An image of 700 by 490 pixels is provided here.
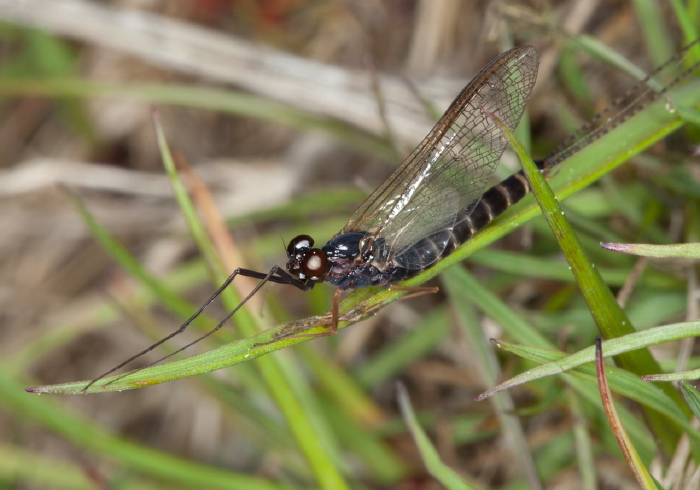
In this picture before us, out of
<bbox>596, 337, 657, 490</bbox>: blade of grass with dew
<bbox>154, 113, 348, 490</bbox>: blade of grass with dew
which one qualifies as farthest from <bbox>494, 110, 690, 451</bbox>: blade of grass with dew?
<bbox>154, 113, 348, 490</bbox>: blade of grass with dew

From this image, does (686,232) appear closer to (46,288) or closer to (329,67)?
(329,67)

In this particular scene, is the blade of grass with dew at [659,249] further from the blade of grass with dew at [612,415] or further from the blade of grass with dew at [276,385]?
the blade of grass with dew at [276,385]

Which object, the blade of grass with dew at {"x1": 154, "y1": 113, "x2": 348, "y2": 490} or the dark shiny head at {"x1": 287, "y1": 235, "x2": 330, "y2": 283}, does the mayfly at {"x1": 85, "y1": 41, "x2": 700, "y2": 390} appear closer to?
the dark shiny head at {"x1": 287, "y1": 235, "x2": 330, "y2": 283}

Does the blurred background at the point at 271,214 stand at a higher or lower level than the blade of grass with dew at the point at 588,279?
higher

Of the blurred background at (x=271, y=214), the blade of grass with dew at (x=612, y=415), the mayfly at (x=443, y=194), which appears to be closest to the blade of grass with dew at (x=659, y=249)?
the blade of grass with dew at (x=612, y=415)

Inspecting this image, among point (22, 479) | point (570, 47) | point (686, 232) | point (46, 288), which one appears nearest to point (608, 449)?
point (686, 232)

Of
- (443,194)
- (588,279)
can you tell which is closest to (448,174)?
(443,194)

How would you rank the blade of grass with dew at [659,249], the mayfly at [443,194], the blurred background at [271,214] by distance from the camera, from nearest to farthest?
the blade of grass with dew at [659,249] → the mayfly at [443,194] → the blurred background at [271,214]
